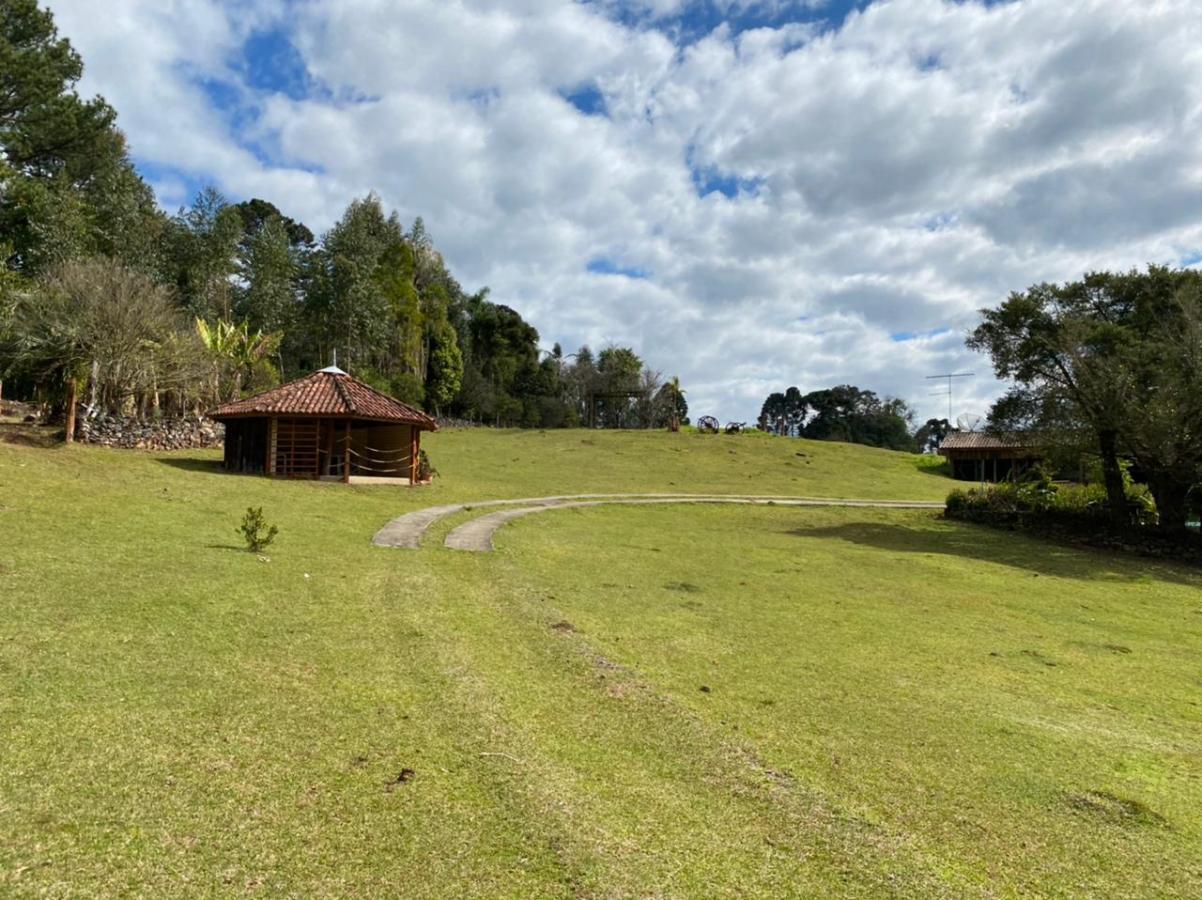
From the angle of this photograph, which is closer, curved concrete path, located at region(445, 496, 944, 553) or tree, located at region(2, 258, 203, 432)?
curved concrete path, located at region(445, 496, 944, 553)

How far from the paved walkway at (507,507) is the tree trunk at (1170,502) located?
9.22m

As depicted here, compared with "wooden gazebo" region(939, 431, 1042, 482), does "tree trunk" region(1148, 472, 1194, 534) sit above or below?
below

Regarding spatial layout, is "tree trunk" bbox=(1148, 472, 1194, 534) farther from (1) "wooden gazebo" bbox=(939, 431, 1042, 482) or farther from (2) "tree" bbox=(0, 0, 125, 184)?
(2) "tree" bbox=(0, 0, 125, 184)

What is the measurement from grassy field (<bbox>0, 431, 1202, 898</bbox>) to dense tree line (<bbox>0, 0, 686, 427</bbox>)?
1135 cm

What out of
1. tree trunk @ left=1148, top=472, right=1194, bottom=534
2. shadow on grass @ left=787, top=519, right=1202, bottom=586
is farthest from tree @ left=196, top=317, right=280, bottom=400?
tree trunk @ left=1148, top=472, right=1194, bottom=534

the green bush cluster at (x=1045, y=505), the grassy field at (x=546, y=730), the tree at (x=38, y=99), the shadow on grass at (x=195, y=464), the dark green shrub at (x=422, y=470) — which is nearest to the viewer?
the grassy field at (x=546, y=730)

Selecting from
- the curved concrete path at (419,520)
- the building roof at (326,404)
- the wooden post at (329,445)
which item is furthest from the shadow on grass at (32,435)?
the curved concrete path at (419,520)

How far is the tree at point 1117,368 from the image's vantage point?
1794 centimetres

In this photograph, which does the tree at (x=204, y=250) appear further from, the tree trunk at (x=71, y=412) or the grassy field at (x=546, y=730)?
the grassy field at (x=546, y=730)

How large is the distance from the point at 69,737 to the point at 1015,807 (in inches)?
209

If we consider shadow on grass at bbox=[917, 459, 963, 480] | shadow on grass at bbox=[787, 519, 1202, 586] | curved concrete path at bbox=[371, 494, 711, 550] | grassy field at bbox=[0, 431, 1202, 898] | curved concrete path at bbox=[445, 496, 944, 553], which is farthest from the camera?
shadow on grass at bbox=[917, 459, 963, 480]

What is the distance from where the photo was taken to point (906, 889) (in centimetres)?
316

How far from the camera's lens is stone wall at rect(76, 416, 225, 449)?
21.4 m

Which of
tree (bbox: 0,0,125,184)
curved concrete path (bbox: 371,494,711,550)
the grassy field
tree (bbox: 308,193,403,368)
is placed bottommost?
the grassy field
